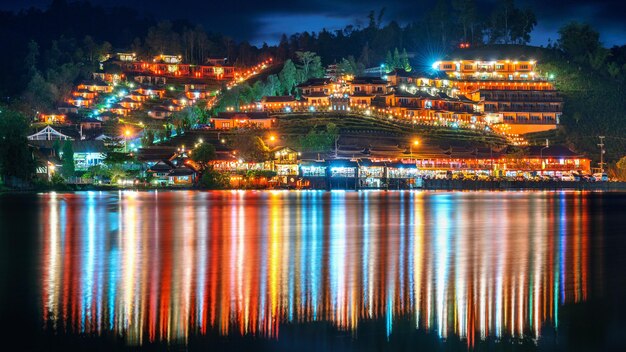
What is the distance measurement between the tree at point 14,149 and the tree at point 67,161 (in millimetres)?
13407

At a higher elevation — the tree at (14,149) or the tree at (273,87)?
the tree at (273,87)

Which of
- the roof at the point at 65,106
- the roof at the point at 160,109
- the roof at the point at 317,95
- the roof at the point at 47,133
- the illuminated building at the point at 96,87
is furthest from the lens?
the illuminated building at the point at 96,87

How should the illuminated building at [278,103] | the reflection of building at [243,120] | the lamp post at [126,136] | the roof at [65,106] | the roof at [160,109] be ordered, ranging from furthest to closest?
the roof at [65,106]
the roof at [160,109]
the illuminated building at [278,103]
the reflection of building at [243,120]
the lamp post at [126,136]

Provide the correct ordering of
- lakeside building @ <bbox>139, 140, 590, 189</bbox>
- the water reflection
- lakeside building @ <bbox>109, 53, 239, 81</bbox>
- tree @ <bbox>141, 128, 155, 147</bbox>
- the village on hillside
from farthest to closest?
lakeside building @ <bbox>109, 53, 239, 81</bbox> < tree @ <bbox>141, 128, 155, 147</bbox> < lakeside building @ <bbox>139, 140, 590, 189</bbox> < the village on hillside < the water reflection

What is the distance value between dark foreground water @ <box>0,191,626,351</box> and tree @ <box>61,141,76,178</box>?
37914mm

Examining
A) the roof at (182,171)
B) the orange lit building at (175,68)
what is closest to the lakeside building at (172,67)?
the orange lit building at (175,68)

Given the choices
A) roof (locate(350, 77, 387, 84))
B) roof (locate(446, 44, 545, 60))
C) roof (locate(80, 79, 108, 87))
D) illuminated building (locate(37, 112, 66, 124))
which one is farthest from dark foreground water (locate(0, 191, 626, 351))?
roof (locate(80, 79, 108, 87))

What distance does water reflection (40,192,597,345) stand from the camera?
1811cm

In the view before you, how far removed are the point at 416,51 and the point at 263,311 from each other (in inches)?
5007

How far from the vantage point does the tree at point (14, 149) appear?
211 ft

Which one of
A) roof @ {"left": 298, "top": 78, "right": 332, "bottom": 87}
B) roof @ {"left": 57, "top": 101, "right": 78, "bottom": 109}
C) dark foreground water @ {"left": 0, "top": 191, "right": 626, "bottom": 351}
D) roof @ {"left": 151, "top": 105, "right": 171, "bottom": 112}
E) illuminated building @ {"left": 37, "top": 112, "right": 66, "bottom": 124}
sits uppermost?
roof @ {"left": 298, "top": 78, "right": 332, "bottom": 87}

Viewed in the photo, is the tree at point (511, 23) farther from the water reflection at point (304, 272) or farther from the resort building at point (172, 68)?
the water reflection at point (304, 272)

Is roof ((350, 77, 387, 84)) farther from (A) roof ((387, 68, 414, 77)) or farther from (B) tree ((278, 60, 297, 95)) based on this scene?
(B) tree ((278, 60, 297, 95))

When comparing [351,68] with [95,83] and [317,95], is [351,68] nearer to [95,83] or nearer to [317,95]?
[317,95]
